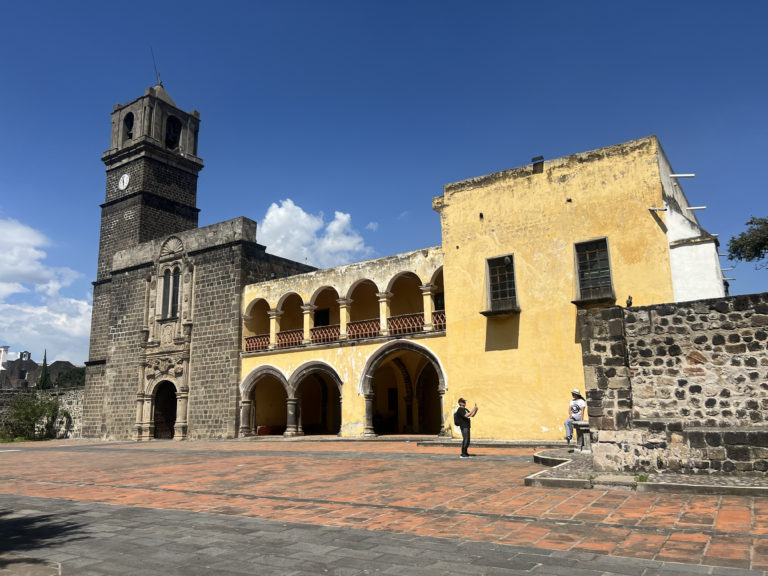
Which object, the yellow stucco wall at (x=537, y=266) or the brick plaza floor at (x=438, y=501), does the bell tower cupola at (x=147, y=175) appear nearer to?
the yellow stucco wall at (x=537, y=266)

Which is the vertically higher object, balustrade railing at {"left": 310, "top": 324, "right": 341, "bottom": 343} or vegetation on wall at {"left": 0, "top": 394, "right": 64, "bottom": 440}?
balustrade railing at {"left": 310, "top": 324, "right": 341, "bottom": 343}

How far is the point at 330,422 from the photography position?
2373 centimetres

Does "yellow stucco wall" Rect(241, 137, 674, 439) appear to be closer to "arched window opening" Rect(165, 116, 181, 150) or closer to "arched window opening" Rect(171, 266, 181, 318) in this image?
"arched window opening" Rect(171, 266, 181, 318)

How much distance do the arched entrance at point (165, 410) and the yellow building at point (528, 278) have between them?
829cm

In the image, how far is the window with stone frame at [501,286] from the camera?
14828 mm

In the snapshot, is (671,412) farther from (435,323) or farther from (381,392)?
(381,392)

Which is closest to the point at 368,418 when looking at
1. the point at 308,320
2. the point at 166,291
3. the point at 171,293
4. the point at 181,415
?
the point at 308,320

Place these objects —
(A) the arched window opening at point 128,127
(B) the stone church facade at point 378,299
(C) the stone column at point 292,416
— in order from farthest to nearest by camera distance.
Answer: (A) the arched window opening at point 128,127 → (C) the stone column at point 292,416 → (B) the stone church facade at point 378,299

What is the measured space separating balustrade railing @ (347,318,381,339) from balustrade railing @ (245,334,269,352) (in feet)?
12.0

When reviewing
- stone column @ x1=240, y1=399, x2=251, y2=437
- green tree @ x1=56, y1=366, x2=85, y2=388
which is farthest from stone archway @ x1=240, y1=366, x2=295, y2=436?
green tree @ x1=56, y1=366, x2=85, y2=388

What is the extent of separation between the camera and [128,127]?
29.5m

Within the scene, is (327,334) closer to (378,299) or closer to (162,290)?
(378,299)

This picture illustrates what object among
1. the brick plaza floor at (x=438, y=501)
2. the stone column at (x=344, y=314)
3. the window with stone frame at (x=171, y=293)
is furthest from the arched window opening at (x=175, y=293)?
the brick plaza floor at (x=438, y=501)

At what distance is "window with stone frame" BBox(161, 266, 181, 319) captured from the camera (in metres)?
Answer: 23.7
